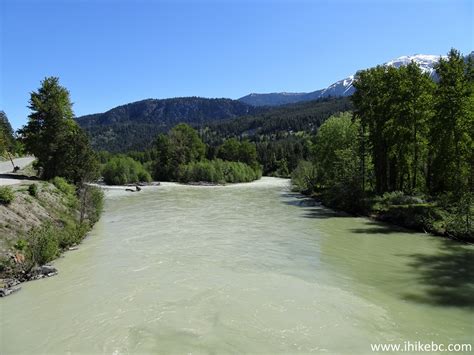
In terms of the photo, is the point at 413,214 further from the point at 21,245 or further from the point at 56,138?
the point at 56,138

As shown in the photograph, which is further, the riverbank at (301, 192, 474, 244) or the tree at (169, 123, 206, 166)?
the tree at (169, 123, 206, 166)

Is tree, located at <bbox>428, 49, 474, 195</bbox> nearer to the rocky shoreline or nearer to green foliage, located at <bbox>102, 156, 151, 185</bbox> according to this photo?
the rocky shoreline

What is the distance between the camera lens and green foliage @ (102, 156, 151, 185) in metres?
101

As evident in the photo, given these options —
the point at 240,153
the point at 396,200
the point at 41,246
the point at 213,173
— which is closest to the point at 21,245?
the point at 41,246

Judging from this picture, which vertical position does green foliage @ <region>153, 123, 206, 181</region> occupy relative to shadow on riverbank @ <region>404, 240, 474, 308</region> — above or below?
above

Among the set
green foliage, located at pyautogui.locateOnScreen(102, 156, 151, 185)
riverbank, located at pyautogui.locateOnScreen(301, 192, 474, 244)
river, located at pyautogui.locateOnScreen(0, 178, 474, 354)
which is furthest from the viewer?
green foliage, located at pyautogui.locateOnScreen(102, 156, 151, 185)

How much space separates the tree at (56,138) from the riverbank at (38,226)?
10.1ft

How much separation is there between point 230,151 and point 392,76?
4077 inches

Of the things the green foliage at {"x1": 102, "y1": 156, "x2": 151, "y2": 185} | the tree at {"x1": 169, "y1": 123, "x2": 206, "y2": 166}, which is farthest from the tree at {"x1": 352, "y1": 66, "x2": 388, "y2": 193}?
the tree at {"x1": 169, "y1": 123, "x2": 206, "y2": 166}

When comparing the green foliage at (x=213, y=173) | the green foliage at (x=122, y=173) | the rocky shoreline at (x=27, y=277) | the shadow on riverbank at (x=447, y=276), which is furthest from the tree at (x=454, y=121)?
the green foliage at (x=122, y=173)

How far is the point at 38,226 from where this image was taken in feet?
74.7

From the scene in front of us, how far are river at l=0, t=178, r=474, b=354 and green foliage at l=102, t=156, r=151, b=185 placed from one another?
75.0 metres

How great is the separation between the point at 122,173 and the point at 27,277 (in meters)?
85.9

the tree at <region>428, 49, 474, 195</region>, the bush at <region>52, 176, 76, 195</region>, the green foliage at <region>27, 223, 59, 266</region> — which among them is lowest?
the green foliage at <region>27, 223, 59, 266</region>
